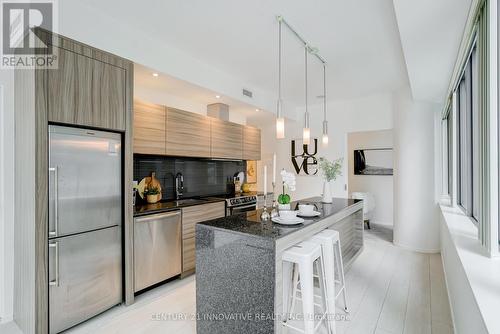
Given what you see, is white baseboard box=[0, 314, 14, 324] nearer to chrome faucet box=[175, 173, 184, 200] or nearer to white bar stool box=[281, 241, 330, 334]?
chrome faucet box=[175, 173, 184, 200]

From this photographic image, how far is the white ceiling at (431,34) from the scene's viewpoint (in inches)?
Answer: 67.5

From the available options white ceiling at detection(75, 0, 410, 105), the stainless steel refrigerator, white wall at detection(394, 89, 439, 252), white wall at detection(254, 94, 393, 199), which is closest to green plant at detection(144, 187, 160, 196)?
the stainless steel refrigerator

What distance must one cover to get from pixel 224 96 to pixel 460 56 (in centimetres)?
285

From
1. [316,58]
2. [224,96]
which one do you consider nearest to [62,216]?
[224,96]

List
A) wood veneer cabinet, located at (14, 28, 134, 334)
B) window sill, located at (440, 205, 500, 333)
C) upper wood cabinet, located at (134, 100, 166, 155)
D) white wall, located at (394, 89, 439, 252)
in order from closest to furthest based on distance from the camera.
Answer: window sill, located at (440, 205, 500, 333) → wood veneer cabinet, located at (14, 28, 134, 334) → upper wood cabinet, located at (134, 100, 166, 155) → white wall, located at (394, 89, 439, 252)

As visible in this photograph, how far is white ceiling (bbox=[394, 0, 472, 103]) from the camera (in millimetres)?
1713

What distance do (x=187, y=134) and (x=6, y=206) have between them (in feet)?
6.65

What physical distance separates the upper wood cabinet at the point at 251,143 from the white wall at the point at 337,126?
944 mm

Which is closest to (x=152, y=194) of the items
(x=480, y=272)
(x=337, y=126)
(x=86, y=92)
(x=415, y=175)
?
(x=86, y=92)

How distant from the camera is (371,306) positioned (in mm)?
2465

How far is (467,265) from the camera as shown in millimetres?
1434

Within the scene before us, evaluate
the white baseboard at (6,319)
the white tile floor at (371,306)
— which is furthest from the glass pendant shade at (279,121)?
the white baseboard at (6,319)

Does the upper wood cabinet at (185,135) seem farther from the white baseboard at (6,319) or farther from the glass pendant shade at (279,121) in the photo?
the white baseboard at (6,319)

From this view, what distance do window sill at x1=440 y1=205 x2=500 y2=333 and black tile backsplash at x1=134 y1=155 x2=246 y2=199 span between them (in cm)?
338
